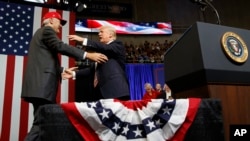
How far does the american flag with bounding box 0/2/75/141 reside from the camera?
8.79ft

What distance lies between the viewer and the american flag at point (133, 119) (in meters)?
→ 0.96

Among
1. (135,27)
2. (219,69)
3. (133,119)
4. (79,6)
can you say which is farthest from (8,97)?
(135,27)

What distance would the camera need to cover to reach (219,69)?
3.67 ft

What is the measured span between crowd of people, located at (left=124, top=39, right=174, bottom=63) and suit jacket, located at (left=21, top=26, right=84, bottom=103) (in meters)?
6.56

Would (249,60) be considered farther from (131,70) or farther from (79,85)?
(131,70)

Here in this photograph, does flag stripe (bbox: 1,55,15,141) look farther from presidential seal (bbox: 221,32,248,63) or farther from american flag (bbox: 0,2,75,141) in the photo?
presidential seal (bbox: 221,32,248,63)

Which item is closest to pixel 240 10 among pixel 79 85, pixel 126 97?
pixel 79 85

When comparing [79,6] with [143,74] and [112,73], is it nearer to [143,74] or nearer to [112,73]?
[112,73]

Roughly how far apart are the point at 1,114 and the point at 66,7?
225 cm

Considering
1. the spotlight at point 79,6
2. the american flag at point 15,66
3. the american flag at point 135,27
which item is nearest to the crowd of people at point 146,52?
the american flag at point 135,27

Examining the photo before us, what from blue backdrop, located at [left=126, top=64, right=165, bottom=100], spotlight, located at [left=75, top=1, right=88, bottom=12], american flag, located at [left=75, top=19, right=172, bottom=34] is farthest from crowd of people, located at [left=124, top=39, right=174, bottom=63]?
spotlight, located at [left=75, top=1, right=88, bottom=12]

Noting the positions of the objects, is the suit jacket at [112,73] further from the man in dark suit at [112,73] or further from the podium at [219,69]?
the podium at [219,69]

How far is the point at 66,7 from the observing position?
171 inches

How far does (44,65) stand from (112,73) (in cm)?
46
